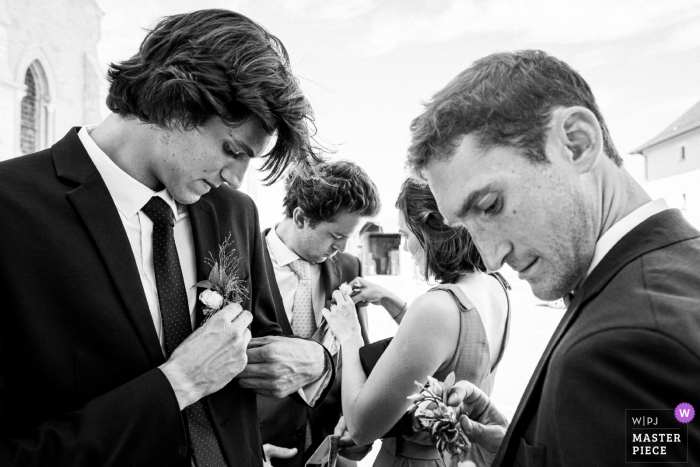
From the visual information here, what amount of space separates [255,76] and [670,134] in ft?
112

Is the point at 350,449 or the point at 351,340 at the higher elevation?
the point at 351,340

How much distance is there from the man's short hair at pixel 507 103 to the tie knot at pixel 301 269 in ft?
6.50

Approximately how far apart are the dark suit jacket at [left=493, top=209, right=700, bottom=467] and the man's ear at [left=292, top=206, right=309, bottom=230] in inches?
92.1

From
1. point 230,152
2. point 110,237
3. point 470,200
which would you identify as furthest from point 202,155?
point 470,200

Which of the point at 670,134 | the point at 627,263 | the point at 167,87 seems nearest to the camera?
the point at 627,263

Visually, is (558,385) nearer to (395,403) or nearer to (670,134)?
(395,403)

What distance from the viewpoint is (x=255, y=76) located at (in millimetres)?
1588

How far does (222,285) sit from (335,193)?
5.16ft

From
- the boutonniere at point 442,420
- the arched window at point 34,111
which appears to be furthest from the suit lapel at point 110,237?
the arched window at point 34,111

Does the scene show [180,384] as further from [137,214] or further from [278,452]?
[278,452]

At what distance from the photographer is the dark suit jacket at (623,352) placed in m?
0.73

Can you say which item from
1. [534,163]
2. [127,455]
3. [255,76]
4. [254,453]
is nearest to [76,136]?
[255,76]

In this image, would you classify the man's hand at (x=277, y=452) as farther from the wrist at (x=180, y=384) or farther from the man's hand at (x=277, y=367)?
the wrist at (x=180, y=384)

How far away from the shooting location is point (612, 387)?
0.75 metres
